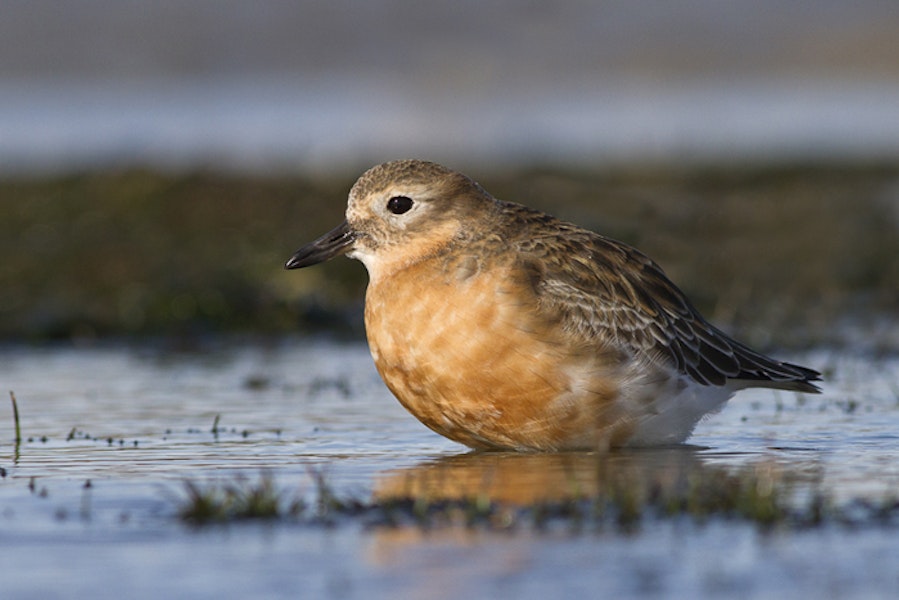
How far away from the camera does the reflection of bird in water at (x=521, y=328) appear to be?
10641 mm

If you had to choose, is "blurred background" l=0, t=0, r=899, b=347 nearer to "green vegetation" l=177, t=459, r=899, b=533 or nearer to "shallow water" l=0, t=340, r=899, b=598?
"shallow water" l=0, t=340, r=899, b=598

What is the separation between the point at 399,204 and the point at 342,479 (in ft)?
7.72

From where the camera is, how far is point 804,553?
7801mm

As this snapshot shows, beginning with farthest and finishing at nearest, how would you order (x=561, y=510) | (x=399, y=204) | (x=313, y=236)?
(x=313, y=236) → (x=399, y=204) → (x=561, y=510)

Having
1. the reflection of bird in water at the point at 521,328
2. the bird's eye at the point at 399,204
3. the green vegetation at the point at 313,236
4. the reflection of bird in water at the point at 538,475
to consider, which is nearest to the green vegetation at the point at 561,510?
the reflection of bird in water at the point at 538,475

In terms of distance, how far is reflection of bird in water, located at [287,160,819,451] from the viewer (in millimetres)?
10641

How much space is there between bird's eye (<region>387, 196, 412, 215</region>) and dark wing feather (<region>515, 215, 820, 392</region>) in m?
0.82

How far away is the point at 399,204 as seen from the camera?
456 inches

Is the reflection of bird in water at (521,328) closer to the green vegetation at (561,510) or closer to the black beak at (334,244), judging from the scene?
the black beak at (334,244)

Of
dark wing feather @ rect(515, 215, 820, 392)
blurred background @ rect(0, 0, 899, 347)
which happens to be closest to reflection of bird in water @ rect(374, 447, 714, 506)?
dark wing feather @ rect(515, 215, 820, 392)

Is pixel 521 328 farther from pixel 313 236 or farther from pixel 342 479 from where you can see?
pixel 313 236

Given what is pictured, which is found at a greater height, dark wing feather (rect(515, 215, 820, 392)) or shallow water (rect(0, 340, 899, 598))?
dark wing feather (rect(515, 215, 820, 392))

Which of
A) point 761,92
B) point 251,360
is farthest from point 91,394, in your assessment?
point 761,92

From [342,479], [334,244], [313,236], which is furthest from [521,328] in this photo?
[313,236]
